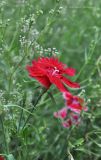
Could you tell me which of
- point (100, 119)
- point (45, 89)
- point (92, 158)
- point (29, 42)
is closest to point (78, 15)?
point (100, 119)

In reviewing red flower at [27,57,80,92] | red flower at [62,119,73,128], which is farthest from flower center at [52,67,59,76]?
red flower at [62,119,73,128]

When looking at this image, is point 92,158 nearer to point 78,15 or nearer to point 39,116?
point 39,116

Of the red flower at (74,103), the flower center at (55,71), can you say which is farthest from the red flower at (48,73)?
the red flower at (74,103)

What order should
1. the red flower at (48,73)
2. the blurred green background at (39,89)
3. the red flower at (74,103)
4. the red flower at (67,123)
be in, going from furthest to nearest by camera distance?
the red flower at (67,123) → the red flower at (74,103) → the blurred green background at (39,89) → the red flower at (48,73)

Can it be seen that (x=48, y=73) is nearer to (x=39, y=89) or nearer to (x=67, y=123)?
(x=39, y=89)

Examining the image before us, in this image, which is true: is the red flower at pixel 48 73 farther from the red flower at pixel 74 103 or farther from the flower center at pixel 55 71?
the red flower at pixel 74 103

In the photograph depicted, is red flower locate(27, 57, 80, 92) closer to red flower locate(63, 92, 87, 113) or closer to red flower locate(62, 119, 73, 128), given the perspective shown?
red flower locate(63, 92, 87, 113)

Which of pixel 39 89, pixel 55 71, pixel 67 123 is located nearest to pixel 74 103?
pixel 67 123

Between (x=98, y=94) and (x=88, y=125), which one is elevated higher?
(x=98, y=94)
